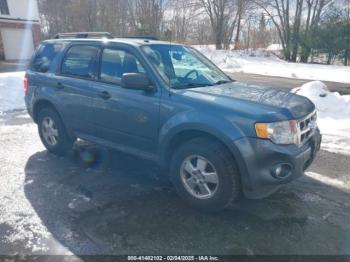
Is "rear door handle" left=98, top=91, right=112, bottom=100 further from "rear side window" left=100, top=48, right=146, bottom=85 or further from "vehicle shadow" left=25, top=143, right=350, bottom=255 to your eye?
"vehicle shadow" left=25, top=143, right=350, bottom=255

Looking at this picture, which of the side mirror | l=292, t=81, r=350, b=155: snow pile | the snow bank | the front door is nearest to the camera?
the side mirror

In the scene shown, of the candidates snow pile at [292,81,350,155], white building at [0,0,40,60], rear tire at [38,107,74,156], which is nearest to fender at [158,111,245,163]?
rear tire at [38,107,74,156]

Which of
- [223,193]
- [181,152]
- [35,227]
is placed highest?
[181,152]

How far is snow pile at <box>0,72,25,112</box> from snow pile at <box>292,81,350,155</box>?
7.69 m

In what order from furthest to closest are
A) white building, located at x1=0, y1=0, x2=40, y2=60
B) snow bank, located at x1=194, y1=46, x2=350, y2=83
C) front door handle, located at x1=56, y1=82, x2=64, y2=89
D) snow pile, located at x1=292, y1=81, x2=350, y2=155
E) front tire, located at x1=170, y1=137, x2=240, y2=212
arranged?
1. white building, located at x1=0, y1=0, x2=40, y2=60
2. snow bank, located at x1=194, y1=46, x2=350, y2=83
3. snow pile, located at x1=292, y1=81, x2=350, y2=155
4. front door handle, located at x1=56, y1=82, x2=64, y2=89
5. front tire, located at x1=170, y1=137, x2=240, y2=212

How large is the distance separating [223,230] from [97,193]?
1.68 meters

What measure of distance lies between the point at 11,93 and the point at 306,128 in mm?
9165

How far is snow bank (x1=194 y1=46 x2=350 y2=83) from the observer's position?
1644 cm

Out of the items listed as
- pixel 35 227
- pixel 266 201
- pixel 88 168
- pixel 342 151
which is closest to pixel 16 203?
pixel 35 227

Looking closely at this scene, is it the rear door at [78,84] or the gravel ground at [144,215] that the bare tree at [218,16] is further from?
the gravel ground at [144,215]

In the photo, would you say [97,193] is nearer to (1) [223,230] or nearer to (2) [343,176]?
(1) [223,230]

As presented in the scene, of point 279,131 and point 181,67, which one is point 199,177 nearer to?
point 279,131

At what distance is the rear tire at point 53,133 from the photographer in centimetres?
532

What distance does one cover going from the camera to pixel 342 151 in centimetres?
563
